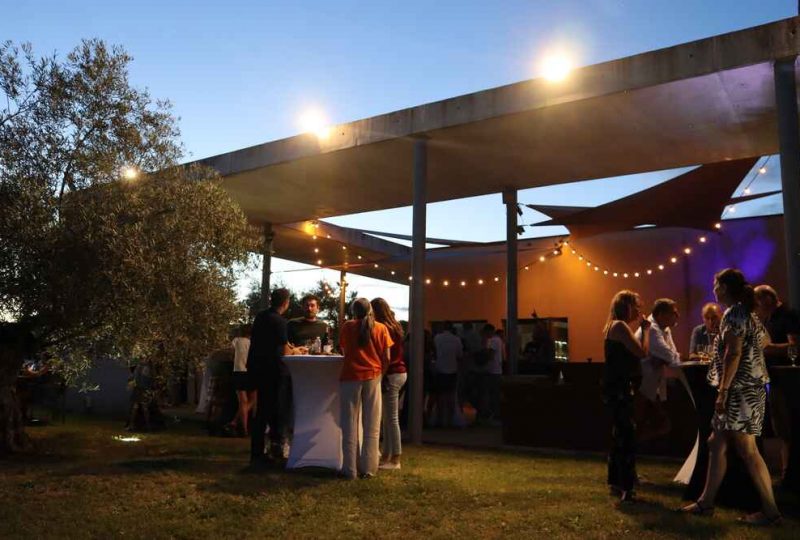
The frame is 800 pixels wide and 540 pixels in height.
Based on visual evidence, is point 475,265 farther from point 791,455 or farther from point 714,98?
point 791,455

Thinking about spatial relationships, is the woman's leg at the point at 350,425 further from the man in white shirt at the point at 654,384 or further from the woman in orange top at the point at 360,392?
the man in white shirt at the point at 654,384

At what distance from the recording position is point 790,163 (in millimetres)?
6172

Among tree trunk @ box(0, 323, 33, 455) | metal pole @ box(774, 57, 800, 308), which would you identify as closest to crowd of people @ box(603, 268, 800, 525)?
metal pole @ box(774, 57, 800, 308)

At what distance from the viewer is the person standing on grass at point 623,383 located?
4.70 m

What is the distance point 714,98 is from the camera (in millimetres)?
7000

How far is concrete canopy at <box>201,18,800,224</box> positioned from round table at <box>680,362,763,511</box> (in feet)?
10.4

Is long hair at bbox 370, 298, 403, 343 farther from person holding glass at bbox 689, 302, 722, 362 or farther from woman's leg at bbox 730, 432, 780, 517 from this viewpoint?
woman's leg at bbox 730, 432, 780, 517

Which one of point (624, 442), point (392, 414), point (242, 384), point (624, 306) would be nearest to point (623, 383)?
point (624, 442)

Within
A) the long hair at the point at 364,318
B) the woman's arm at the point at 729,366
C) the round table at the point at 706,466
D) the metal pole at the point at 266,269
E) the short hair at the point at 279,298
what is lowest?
the round table at the point at 706,466

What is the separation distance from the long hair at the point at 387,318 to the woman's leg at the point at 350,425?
77 cm

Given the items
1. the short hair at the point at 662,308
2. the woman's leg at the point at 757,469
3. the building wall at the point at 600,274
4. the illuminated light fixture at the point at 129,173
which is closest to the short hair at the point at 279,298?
the illuminated light fixture at the point at 129,173

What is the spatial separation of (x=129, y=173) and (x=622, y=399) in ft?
17.0

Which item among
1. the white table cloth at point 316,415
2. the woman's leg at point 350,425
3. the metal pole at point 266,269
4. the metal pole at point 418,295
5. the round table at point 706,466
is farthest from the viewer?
the metal pole at point 266,269

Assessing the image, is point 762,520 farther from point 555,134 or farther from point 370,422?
point 555,134
